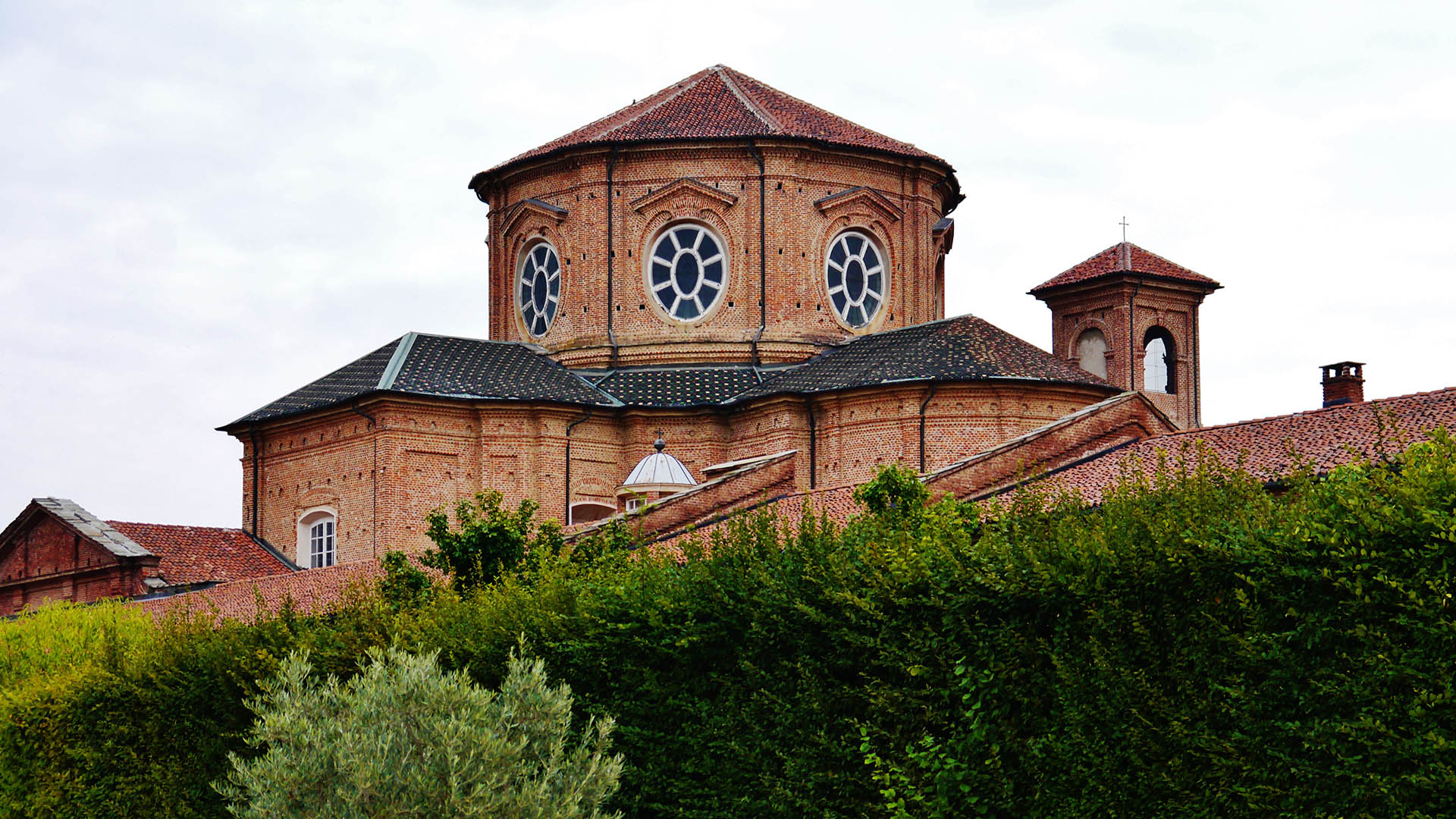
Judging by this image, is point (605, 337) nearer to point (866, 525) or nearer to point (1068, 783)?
point (866, 525)

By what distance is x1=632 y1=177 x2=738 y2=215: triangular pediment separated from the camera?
45031 millimetres

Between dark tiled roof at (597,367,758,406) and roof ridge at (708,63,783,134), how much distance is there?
616cm

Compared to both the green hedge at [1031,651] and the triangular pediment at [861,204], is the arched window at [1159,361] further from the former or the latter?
the green hedge at [1031,651]

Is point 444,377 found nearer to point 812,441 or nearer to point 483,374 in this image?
point 483,374

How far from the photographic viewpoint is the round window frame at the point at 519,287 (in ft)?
152

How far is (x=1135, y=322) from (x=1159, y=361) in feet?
6.34

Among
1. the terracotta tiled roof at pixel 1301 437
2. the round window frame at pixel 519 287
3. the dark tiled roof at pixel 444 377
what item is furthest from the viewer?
the round window frame at pixel 519 287

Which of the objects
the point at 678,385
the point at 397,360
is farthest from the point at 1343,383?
the point at 397,360

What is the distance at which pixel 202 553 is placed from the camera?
4262 centimetres

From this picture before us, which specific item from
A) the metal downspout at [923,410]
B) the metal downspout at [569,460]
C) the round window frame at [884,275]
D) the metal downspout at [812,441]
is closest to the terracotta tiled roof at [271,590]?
the metal downspout at [569,460]

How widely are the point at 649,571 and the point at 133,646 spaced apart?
9.81 meters

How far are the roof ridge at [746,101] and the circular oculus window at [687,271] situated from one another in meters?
3.04

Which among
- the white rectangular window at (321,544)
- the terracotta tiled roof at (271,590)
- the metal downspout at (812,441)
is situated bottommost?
the terracotta tiled roof at (271,590)

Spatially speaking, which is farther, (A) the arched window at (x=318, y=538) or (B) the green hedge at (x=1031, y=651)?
(A) the arched window at (x=318, y=538)
